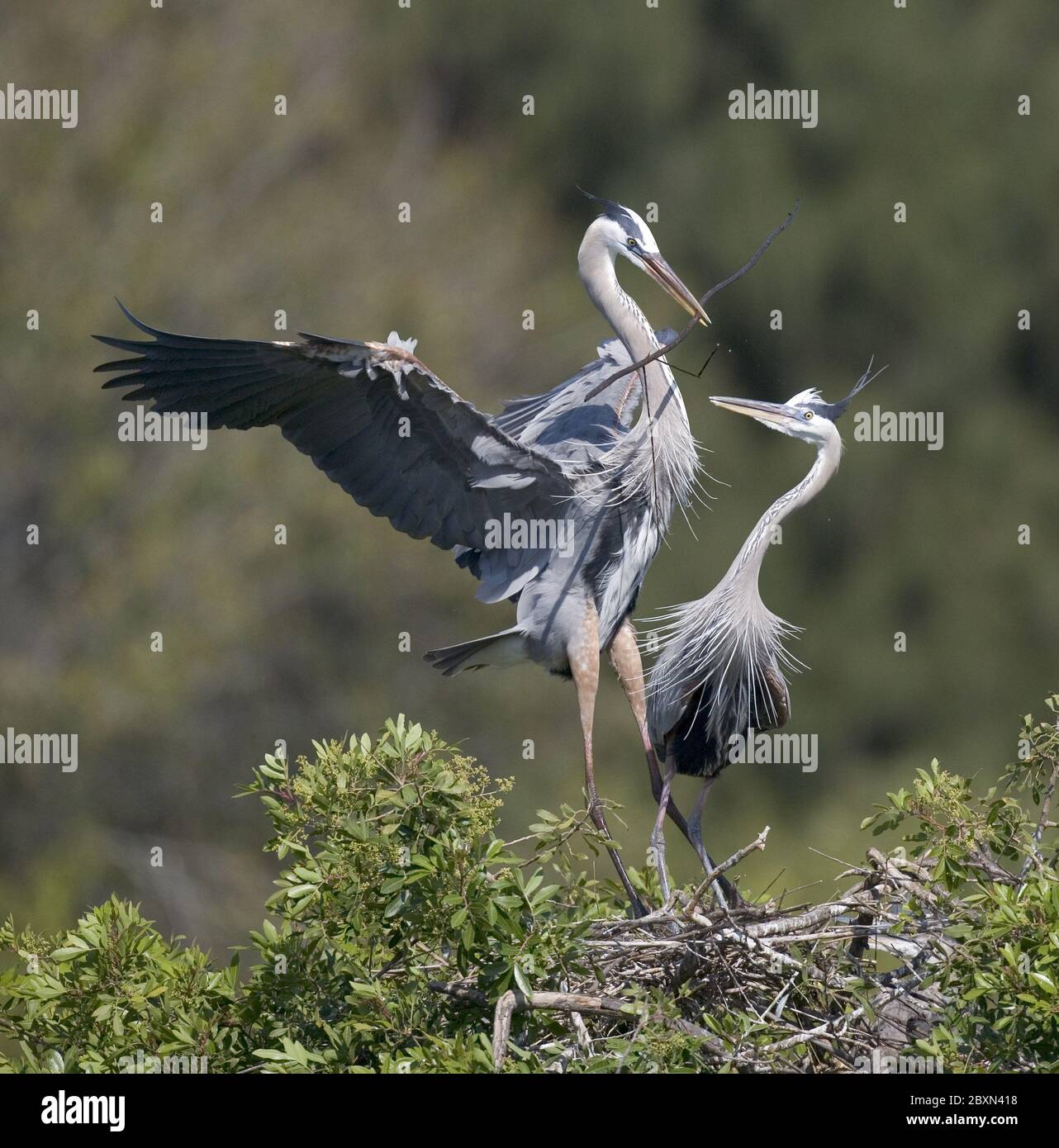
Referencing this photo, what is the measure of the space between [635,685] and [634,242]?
4.05ft

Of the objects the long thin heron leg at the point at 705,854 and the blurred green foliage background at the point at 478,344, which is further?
the blurred green foliage background at the point at 478,344

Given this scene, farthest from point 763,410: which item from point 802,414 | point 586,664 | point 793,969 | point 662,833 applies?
point 793,969

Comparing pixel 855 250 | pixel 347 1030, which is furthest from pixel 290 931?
pixel 855 250

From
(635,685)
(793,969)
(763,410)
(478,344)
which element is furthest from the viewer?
(478,344)

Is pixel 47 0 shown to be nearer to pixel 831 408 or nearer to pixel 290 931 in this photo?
pixel 831 408

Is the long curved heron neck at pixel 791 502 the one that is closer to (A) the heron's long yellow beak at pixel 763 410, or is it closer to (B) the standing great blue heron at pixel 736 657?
(B) the standing great blue heron at pixel 736 657

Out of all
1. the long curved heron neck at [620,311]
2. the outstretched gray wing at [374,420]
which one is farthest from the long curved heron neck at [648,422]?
the outstretched gray wing at [374,420]

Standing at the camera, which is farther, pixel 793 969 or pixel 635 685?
pixel 635 685

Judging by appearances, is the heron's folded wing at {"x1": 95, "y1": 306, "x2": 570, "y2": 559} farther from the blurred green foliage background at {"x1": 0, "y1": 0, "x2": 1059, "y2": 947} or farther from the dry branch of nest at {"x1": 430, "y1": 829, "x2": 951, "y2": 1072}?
the blurred green foliage background at {"x1": 0, "y1": 0, "x2": 1059, "y2": 947}

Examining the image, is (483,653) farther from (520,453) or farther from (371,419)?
(371,419)

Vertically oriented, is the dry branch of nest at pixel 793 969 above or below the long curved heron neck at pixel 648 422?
below

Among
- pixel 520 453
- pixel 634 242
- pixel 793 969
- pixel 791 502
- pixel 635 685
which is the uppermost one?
pixel 634 242

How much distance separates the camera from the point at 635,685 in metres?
5.40

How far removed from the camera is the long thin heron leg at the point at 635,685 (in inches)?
206
